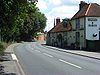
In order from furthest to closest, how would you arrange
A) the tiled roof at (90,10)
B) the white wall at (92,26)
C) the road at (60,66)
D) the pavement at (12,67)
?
the tiled roof at (90,10) < the white wall at (92,26) < the road at (60,66) < the pavement at (12,67)

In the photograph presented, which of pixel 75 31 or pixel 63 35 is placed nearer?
pixel 75 31

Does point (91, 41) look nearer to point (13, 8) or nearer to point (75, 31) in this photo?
point (75, 31)

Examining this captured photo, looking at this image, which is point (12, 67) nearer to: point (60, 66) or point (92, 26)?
point (60, 66)

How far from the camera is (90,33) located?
199 feet

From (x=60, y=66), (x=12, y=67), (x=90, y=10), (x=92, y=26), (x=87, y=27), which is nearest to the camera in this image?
(x=12, y=67)

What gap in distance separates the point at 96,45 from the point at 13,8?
32831mm

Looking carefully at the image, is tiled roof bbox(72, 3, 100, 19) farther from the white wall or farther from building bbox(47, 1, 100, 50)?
the white wall

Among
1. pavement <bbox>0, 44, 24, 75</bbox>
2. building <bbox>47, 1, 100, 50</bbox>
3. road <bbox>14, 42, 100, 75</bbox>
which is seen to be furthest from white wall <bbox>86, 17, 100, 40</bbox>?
pavement <bbox>0, 44, 24, 75</bbox>

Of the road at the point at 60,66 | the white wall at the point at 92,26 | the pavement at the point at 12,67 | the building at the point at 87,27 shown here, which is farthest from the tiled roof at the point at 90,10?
the pavement at the point at 12,67

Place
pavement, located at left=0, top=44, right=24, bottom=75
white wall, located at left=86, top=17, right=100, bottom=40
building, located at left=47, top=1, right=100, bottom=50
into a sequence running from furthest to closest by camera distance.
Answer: white wall, located at left=86, top=17, right=100, bottom=40 < building, located at left=47, top=1, right=100, bottom=50 < pavement, located at left=0, top=44, right=24, bottom=75

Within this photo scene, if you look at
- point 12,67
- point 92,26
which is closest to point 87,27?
point 92,26

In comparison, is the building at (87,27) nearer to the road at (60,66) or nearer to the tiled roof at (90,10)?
the tiled roof at (90,10)

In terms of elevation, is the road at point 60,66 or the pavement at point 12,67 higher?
the pavement at point 12,67

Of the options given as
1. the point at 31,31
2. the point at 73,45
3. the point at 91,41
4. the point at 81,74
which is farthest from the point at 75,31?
the point at 31,31
